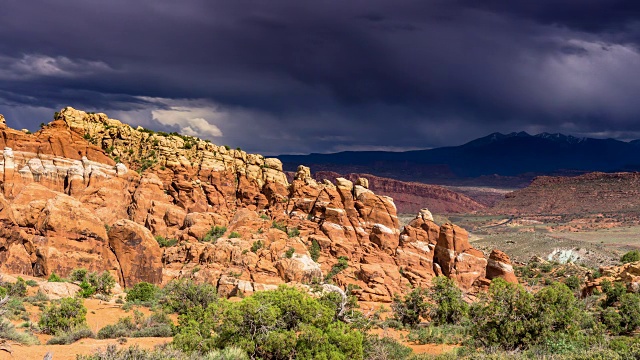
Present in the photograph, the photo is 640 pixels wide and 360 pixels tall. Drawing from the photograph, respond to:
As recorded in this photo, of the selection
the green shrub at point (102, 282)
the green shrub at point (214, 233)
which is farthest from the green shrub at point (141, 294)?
the green shrub at point (214, 233)

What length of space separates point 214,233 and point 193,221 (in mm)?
2785

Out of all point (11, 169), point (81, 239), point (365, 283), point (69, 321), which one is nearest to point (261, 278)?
point (365, 283)

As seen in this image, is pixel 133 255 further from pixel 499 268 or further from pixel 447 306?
pixel 499 268

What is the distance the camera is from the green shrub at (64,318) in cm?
2366

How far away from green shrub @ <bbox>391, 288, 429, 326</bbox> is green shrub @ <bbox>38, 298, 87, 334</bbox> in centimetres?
2239

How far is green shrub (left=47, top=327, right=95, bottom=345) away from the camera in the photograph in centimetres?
2034

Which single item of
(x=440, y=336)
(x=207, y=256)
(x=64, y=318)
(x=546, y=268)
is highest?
(x=64, y=318)

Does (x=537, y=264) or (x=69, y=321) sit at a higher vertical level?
(x=69, y=321)

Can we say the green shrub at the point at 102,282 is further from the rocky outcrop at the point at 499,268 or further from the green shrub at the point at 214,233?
the rocky outcrop at the point at 499,268

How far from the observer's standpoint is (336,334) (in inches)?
631

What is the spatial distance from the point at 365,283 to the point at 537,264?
1250 inches

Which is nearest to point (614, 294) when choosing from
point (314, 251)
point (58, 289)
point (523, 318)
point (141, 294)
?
point (523, 318)

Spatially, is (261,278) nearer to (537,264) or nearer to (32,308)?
(32,308)

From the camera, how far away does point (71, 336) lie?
2080 centimetres
